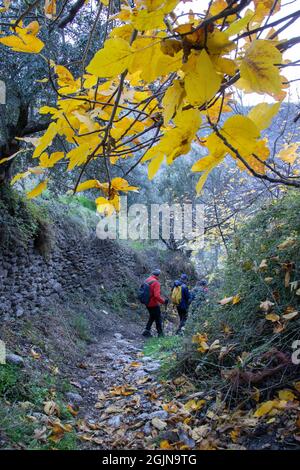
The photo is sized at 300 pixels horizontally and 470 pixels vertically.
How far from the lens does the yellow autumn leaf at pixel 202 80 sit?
0.54 meters

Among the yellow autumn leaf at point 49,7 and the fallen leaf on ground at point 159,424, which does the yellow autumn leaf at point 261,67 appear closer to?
the yellow autumn leaf at point 49,7

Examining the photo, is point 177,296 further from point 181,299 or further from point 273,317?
point 273,317

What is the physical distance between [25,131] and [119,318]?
210 inches

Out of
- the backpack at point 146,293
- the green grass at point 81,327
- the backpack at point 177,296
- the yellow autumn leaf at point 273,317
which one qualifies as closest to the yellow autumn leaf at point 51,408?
the yellow autumn leaf at point 273,317

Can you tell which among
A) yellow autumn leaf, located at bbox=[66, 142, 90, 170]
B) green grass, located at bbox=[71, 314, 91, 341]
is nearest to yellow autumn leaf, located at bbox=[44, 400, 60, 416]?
yellow autumn leaf, located at bbox=[66, 142, 90, 170]

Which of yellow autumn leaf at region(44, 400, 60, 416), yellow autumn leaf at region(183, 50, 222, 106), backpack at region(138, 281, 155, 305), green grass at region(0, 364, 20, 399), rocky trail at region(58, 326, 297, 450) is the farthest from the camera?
backpack at region(138, 281, 155, 305)

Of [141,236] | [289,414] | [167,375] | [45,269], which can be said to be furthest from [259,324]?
[141,236]

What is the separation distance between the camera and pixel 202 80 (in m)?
0.55

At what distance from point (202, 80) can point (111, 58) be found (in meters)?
0.14

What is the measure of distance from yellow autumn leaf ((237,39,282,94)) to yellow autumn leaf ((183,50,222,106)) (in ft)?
0.22

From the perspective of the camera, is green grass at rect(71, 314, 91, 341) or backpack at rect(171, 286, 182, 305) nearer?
green grass at rect(71, 314, 91, 341)

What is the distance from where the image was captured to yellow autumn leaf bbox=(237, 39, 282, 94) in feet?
1.86

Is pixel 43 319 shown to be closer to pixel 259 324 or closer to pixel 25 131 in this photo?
pixel 25 131

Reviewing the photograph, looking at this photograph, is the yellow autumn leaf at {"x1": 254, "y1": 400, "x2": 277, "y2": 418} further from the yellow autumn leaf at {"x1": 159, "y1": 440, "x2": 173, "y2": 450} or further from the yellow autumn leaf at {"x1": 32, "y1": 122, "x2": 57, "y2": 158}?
the yellow autumn leaf at {"x1": 32, "y1": 122, "x2": 57, "y2": 158}
